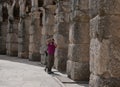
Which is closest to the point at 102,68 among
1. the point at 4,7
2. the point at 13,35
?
the point at 13,35

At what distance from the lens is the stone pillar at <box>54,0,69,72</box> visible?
500 inches

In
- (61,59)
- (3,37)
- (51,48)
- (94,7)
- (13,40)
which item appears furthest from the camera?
(3,37)

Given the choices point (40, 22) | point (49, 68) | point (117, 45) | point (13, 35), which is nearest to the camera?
point (117, 45)

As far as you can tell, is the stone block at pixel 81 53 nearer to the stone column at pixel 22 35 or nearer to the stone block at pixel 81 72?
the stone block at pixel 81 72

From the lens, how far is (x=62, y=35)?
12.8 metres

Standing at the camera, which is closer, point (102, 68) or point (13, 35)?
point (102, 68)

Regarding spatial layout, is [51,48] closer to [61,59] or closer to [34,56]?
[61,59]

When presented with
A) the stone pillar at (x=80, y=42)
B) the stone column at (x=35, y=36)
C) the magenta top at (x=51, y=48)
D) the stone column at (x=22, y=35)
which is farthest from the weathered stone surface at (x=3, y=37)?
the stone pillar at (x=80, y=42)

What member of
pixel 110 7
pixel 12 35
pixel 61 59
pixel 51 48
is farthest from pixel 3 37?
pixel 110 7

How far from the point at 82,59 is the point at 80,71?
0.40m

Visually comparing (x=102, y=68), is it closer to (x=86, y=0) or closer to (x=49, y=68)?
(x=86, y=0)

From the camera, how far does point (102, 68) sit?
5.96m

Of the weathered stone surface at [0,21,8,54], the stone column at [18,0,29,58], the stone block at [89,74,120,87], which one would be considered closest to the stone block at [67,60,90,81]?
the stone block at [89,74,120,87]

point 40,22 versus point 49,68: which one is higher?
point 40,22
